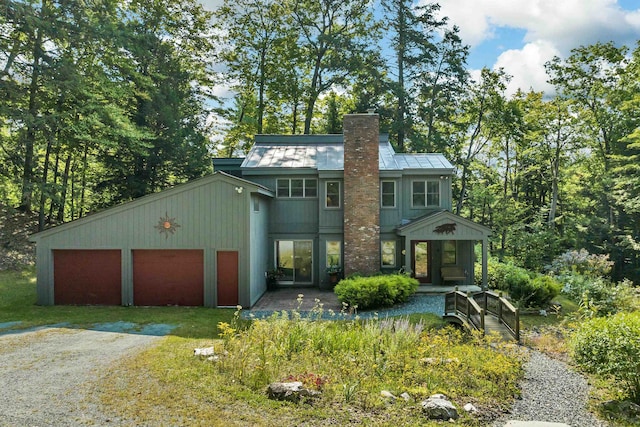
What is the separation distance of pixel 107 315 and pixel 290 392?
28.3ft

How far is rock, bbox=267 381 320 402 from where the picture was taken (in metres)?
5.64

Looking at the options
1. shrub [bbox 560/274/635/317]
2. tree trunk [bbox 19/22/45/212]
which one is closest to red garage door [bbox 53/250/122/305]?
tree trunk [bbox 19/22/45/212]

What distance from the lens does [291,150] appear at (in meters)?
18.7

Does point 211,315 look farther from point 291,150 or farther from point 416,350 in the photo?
point 291,150

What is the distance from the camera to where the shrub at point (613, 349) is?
594cm

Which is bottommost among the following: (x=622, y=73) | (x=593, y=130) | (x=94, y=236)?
(x=94, y=236)

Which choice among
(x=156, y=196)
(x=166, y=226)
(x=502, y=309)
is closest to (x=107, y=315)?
(x=166, y=226)

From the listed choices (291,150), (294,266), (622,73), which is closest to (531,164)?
(622,73)

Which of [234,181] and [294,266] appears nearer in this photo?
[234,181]

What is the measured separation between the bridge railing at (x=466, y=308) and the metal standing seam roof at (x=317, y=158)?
6.70 metres

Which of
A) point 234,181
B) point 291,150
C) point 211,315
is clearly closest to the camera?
point 211,315

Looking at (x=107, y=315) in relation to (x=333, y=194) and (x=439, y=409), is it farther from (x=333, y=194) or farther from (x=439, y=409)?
(x=439, y=409)

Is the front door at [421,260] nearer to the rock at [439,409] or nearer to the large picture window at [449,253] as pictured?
the large picture window at [449,253]

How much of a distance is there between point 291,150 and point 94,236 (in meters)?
9.11
